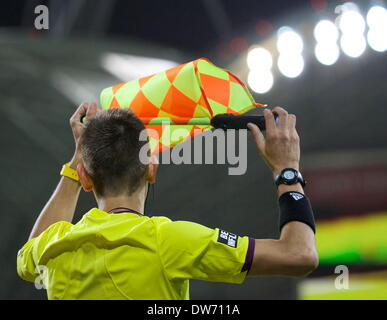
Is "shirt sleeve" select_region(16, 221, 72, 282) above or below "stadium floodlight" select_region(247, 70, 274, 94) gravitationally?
below

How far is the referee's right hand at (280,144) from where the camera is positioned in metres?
1.95

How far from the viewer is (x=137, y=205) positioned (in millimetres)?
1997

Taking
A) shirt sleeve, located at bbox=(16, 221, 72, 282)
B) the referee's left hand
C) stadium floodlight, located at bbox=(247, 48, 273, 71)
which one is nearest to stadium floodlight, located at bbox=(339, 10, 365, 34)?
stadium floodlight, located at bbox=(247, 48, 273, 71)

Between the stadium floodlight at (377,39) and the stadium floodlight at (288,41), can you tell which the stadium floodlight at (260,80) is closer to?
the stadium floodlight at (288,41)

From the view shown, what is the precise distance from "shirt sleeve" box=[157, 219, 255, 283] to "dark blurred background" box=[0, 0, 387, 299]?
4.89 metres

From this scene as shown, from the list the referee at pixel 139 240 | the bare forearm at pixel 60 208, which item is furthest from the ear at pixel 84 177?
the bare forearm at pixel 60 208

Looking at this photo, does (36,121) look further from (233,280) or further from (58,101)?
(233,280)

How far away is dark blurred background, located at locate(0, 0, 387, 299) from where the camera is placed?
7.00 metres

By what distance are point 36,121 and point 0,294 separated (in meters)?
1.76

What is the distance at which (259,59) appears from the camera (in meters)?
8.26

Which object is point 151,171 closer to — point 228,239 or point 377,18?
point 228,239

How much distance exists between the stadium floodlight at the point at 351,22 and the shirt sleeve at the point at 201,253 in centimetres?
660

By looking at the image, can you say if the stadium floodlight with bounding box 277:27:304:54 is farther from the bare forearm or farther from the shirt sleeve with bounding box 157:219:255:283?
the shirt sleeve with bounding box 157:219:255:283
